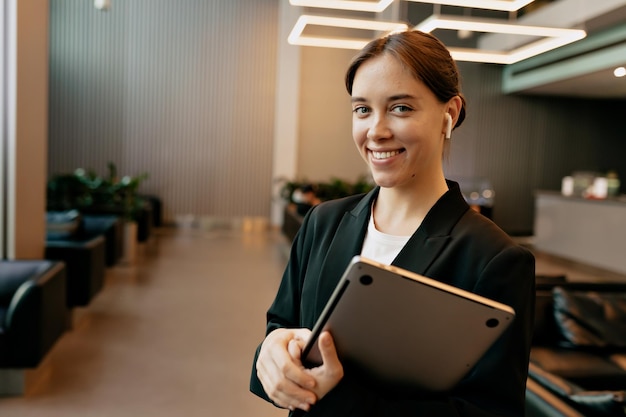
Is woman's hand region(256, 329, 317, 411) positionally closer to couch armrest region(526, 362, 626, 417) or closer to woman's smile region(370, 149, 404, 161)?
woman's smile region(370, 149, 404, 161)

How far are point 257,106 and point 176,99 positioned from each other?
185 cm

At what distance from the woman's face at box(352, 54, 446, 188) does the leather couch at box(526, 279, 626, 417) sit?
10.0 feet

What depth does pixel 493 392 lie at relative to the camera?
1154mm

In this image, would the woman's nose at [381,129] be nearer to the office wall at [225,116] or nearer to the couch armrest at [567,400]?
the couch armrest at [567,400]

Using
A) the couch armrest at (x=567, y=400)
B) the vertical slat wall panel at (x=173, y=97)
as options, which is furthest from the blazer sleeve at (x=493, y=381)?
the vertical slat wall panel at (x=173, y=97)

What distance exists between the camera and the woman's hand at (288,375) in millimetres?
1120

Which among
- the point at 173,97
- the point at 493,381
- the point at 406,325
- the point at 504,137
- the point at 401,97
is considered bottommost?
the point at 493,381

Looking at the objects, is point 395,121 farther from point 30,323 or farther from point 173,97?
point 173,97

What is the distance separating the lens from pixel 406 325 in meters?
1.08

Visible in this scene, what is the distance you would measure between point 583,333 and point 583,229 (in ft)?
24.1

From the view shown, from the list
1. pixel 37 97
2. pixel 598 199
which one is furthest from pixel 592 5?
pixel 37 97

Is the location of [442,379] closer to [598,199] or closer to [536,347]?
[536,347]

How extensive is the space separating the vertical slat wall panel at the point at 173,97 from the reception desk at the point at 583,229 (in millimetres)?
6448

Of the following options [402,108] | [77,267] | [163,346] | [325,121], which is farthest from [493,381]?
[325,121]
